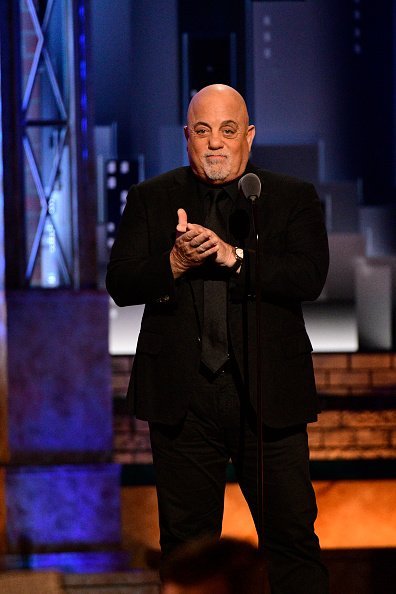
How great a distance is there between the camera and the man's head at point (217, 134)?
2096 millimetres

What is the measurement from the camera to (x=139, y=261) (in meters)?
2.10

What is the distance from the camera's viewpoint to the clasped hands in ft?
6.33

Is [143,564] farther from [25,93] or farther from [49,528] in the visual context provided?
[25,93]

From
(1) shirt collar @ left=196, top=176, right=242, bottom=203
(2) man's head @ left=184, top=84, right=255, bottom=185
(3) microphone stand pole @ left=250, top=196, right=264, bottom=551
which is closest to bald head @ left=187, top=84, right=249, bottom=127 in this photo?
(2) man's head @ left=184, top=84, right=255, bottom=185

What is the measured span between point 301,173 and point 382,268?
59cm

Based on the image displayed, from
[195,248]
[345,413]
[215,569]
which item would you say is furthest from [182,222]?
[345,413]

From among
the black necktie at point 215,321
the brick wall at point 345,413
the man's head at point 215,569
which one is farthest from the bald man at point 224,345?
the brick wall at point 345,413

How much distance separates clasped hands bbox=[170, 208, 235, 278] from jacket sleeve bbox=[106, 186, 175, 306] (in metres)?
0.03

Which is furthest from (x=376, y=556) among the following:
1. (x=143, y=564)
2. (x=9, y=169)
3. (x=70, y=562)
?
(x=9, y=169)

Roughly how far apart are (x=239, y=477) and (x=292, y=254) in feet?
1.57

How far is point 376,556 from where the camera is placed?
137 inches

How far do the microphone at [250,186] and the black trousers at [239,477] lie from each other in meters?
0.37

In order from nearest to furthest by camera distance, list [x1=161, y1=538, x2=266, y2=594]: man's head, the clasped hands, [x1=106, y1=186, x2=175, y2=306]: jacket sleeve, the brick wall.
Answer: [x1=161, y1=538, x2=266, y2=594]: man's head → the clasped hands → [x1=106, y1=186, x2=175, y2=306]: jacket sleeve → the brick wall

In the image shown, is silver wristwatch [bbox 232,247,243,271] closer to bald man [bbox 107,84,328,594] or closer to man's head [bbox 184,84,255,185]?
bald man [bbox 107,84,328,594]
